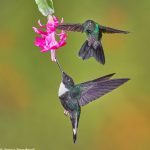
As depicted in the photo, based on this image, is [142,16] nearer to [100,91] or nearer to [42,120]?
[42,120]

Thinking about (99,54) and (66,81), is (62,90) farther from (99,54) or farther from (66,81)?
(99,54)

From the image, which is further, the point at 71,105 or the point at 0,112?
the point at 0,112

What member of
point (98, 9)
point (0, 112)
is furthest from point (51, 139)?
point (98, 9)

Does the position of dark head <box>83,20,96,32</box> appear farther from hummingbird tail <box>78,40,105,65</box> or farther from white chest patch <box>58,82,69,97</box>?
white chest patch <box>58,82,69,97</box>

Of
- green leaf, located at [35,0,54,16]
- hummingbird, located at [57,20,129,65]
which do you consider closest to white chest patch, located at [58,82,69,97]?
hummingbird, located at [57,20,129,65]

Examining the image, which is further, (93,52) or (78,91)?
(78,91)

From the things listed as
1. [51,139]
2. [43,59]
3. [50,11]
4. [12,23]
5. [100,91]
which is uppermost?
[12,23]

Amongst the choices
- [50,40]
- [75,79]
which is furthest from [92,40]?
[75,79]
